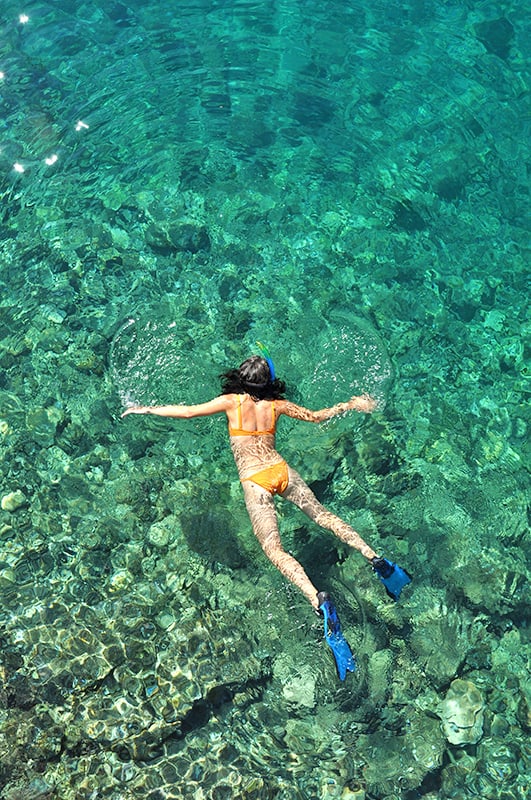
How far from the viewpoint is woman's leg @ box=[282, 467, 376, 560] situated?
6.43 m

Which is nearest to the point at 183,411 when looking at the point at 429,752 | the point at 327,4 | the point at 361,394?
the point at 361,394

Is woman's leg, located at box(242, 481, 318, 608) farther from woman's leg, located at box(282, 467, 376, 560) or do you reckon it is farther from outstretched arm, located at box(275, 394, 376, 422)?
outstretched arm, located at box(275, 394, 376, 422)

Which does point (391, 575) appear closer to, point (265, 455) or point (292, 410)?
point (265, 455)

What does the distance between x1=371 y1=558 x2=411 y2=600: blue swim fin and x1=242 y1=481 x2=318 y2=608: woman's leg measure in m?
0.57

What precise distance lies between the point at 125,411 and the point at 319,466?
6.86 feet

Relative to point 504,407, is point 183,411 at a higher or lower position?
higher

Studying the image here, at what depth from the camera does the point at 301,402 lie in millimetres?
7957

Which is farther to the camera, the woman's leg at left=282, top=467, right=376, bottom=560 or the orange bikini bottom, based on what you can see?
the orange bikini bottom

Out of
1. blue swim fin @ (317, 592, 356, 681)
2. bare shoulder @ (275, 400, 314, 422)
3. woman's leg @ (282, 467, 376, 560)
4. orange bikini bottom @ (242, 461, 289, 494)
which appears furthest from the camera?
bare shoulder @ (275, 400, 314, 422)

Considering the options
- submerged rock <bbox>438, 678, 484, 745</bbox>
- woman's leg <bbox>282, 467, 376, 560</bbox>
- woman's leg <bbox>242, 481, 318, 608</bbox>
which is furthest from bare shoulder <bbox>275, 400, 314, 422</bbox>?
submerged rock <bbox>438, 678, 484, 745</bbox>

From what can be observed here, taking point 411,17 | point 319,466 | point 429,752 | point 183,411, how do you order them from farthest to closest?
1. point 411,17
2. point 319,466
3. point 183,411
4. point 429,752

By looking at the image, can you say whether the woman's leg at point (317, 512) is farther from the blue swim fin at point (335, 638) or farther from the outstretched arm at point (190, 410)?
the outstretched arm at point (190, 410)

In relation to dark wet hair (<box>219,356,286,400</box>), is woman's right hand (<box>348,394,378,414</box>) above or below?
below

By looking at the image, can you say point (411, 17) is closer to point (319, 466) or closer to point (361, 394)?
point (361, 394)
